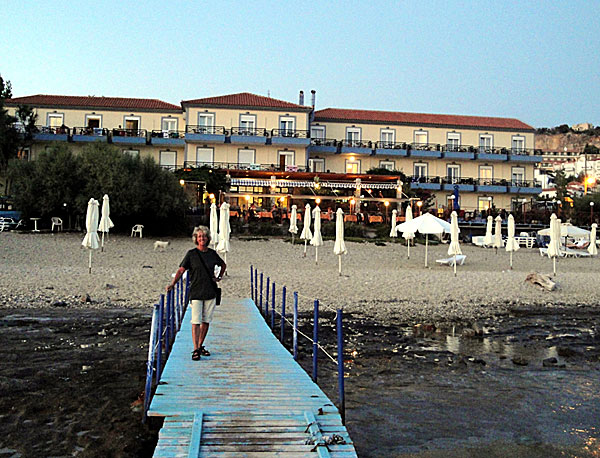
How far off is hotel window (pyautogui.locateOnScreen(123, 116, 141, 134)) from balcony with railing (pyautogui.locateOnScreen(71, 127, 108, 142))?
2.18 m

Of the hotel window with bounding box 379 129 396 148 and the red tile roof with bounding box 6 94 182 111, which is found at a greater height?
the red tile roof with bounding box 6 94 182 111

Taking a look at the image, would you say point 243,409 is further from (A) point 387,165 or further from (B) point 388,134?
(B) point 388,134

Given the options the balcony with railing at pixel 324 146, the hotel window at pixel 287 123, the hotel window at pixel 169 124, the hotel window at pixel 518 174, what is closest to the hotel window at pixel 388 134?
the balcony with railing at pixel 324 146

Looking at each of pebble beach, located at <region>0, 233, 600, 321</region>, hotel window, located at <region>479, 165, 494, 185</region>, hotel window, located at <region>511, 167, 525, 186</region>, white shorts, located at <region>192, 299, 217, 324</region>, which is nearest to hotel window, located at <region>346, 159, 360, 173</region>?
hotel window, located at <region>479, 165, 494, 185</region>

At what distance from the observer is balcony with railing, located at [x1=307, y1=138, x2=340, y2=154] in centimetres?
4766

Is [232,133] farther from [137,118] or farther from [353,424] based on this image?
[353,424]

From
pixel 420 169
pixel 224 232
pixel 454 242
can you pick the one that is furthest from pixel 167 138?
pixel 454 242

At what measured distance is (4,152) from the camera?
4016 centimetres

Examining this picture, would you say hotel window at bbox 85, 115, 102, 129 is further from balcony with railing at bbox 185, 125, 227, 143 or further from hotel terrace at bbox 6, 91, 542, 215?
balcony with railing at bbox 185, 125, 227, 143

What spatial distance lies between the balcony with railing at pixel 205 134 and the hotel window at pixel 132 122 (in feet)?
16.2

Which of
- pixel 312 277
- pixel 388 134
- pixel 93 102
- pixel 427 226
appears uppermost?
pixel 93 102

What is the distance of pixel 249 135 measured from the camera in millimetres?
44594

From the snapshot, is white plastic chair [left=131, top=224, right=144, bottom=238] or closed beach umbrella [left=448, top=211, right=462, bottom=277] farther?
white plastic chair [left=131, top=224, right=144, bottom=238]

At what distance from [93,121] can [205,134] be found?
382 inches
